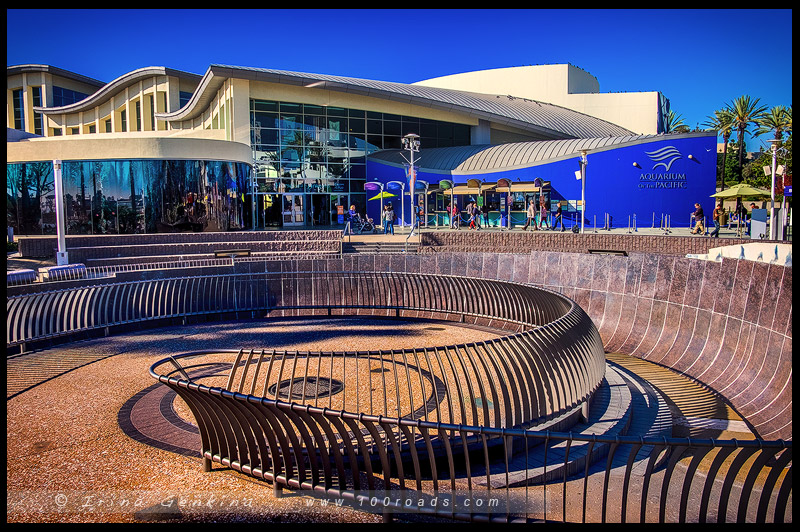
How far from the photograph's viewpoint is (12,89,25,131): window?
54.0 m

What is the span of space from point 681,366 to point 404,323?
16.5 ft

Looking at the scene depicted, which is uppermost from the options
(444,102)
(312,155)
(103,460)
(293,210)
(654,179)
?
(444,102)

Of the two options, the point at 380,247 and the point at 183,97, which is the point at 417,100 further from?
the point at 183,97

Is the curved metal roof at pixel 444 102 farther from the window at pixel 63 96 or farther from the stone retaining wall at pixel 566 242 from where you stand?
the window at pixel 63 96

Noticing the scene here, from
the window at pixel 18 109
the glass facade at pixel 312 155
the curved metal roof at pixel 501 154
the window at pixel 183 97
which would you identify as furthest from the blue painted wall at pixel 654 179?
the window at pixel 18 109

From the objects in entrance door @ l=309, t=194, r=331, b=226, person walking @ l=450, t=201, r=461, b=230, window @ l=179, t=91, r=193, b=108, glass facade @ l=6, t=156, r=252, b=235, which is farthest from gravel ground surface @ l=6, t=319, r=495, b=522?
window @ l=179, t=91, r=193, b=108

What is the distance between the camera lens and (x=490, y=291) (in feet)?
39.8

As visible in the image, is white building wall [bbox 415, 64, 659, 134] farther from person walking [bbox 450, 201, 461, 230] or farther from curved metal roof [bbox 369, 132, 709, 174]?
person walking [bbox 450, 201, 461, 230]

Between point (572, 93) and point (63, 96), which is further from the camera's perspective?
point (63, 96)

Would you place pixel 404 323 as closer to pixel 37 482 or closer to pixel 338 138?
pixel 37 482

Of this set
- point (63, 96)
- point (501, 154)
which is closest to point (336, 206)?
point (501, 154)

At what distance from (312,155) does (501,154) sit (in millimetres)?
10238

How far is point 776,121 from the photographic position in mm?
50000

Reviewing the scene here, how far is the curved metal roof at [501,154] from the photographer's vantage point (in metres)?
30.9
